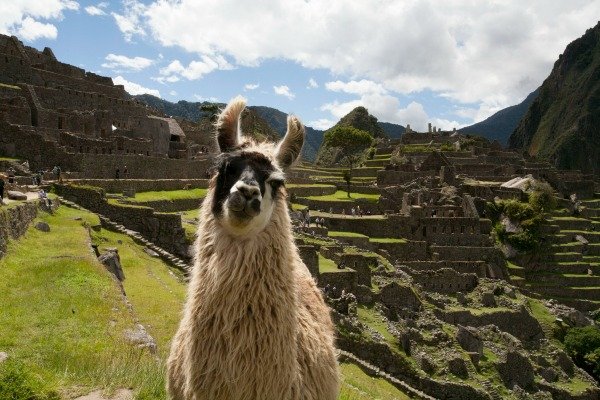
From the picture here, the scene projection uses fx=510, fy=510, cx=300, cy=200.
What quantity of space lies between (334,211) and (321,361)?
30.1 meters

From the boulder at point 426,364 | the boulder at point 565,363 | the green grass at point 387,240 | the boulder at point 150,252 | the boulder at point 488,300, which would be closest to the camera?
the boulder at point 150,252

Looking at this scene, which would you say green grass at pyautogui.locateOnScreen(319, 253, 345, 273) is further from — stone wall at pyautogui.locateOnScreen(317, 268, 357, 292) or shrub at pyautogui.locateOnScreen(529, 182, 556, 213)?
shrub at pyautogui.locateOnScreen(529, 182, 556, 213)

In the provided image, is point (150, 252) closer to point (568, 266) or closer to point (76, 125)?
point (76, 125)

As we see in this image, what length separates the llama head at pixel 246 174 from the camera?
8.79 feet

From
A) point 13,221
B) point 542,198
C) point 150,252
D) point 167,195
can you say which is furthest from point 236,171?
point 542,198

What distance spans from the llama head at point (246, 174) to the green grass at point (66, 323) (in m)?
2.11

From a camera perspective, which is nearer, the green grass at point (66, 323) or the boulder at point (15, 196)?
the green grass at point (66, 323)

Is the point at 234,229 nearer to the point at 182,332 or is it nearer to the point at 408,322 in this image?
the point at 182,332

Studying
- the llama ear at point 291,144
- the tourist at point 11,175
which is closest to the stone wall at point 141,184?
the tourist at point 11,175

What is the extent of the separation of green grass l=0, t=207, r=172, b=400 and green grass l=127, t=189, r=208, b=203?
358 inches

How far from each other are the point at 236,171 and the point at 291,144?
1.48ft

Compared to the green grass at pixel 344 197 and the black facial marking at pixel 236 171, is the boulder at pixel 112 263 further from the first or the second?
the green grass at pixel 344 197

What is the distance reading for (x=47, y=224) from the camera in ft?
38.9

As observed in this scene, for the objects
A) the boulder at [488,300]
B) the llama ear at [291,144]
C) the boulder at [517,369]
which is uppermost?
the llama ear at [291,144]
